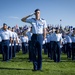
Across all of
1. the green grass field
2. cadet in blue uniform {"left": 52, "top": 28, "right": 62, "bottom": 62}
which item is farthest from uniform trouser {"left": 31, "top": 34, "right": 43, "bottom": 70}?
cadet in blue uniform {"left": 52, "top": 28, "right": 62, "bottom": 62}

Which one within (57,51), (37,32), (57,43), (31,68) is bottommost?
(31,68)

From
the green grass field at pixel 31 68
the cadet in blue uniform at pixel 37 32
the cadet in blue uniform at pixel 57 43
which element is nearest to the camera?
the green grass field at pixel 31 68

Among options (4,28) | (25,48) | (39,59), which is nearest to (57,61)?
(4,28)

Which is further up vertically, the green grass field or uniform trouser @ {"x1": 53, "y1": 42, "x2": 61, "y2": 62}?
uniform trouser @ {"x1": 53, "y1": 42, "x2": 61, "y2": 62}

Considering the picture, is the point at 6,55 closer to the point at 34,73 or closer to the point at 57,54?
the point at 57,54

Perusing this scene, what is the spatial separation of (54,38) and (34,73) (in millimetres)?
6746

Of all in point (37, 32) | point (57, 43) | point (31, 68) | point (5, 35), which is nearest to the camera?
point (37, 32)

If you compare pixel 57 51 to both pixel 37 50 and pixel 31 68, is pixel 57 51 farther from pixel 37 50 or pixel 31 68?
pixel 37 50

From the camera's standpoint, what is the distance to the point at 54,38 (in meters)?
17.8

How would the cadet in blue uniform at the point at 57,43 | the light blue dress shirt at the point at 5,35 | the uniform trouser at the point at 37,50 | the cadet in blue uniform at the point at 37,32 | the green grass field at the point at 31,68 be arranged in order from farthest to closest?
the cadet in blue uniform at the point at 57,43 < the light blue dress shirt at the point at 5,35 < the uniform trouser at the point at 37,50 < the cadet in blue uniform at the point at 37,32 < the green grass field at the point at 31,68

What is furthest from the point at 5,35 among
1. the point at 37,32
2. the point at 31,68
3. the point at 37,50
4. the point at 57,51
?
the point at 37,32

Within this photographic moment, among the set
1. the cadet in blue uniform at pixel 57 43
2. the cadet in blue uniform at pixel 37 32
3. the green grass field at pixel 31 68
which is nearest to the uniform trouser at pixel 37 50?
the cadet in blue uniform at pixel 37 32

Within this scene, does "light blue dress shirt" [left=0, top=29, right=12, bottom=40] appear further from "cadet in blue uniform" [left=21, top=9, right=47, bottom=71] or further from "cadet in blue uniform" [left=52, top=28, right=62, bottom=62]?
"cadet in blue uniform" [left=21, top=9, right=47, bottom=71]

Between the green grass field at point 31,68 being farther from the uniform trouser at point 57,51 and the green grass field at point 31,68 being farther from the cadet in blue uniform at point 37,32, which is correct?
the uniform trouser at point 57,51
